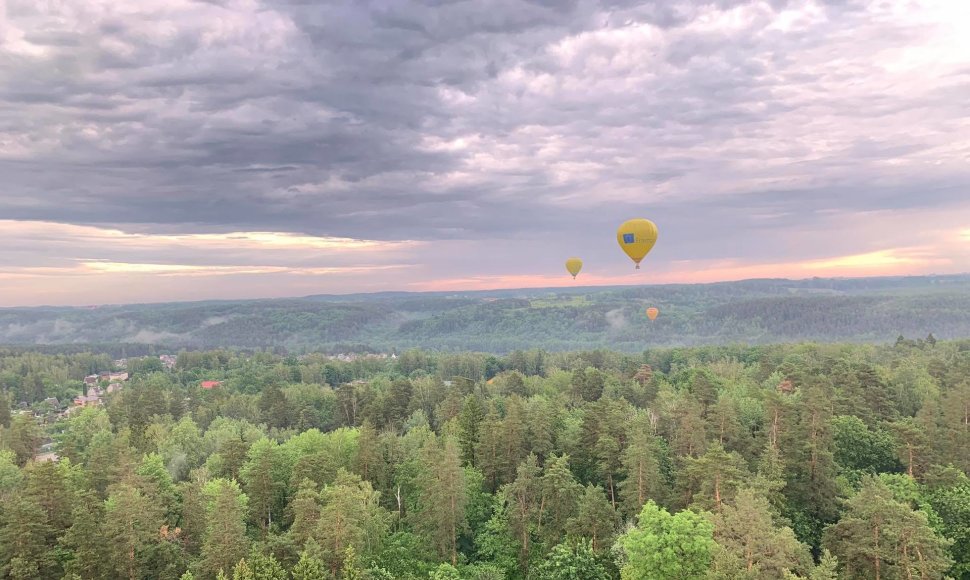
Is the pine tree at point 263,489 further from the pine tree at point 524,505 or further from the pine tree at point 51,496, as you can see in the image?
the pine tree at point 524,505

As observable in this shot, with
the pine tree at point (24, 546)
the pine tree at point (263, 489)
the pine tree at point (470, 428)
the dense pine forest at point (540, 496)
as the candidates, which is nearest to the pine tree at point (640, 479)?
the dense pine forest at point (540, 496)

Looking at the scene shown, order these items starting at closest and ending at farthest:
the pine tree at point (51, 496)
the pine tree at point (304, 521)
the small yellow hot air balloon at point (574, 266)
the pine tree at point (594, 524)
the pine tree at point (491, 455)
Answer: the pine tree at point (304, 521) → the pine tree at point (594, 524) → the pine tree at point (51, 496) → the pine tree at point (491, 455) → the small yellow hot air balloon at point (574, 266)

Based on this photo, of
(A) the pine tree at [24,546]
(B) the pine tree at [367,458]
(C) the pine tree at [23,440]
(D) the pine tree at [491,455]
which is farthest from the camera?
(C) the pine tree at [23,440]

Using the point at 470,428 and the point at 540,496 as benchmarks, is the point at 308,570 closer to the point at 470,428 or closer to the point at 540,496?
the point at 540,496

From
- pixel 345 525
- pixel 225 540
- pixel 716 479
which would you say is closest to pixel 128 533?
pixel 225 540

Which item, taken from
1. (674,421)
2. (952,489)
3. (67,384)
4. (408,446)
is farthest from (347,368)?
(952,489)

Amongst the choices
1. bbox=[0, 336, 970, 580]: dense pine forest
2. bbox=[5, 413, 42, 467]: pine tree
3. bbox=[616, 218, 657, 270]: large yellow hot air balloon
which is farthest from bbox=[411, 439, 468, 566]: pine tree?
bbox=[5, 413, 42, 467]: pine tree
